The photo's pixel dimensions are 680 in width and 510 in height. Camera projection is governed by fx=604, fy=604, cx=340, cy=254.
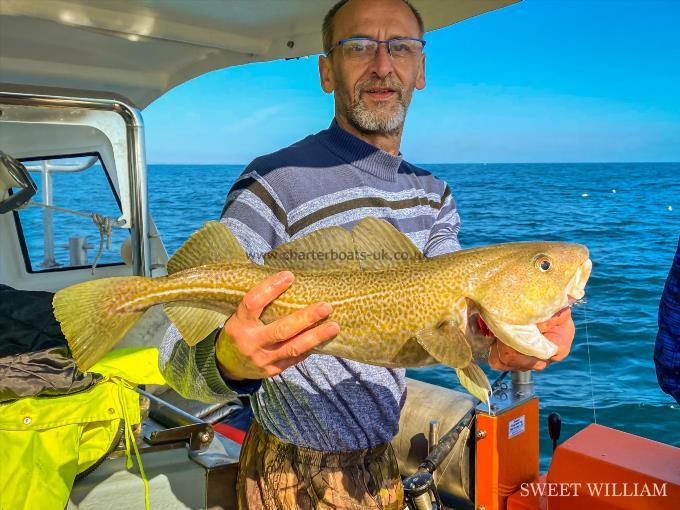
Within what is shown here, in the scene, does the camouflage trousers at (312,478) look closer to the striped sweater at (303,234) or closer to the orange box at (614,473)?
the striped sweater at (303,234)

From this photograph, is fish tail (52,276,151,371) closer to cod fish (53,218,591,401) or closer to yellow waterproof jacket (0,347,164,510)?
cod fish (53,218,591,401)

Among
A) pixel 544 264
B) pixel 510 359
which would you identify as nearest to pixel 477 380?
pixel 510 359

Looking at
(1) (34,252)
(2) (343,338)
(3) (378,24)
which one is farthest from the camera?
(1) (34,252)

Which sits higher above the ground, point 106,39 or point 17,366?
point 106,39

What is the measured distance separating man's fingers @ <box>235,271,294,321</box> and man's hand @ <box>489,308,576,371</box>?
83 centimetres

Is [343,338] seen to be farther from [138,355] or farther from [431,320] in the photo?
[138,355]

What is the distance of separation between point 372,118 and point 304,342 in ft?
3.95

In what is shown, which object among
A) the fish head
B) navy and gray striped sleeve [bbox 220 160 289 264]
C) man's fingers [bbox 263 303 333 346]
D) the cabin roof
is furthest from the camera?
the cabin roof

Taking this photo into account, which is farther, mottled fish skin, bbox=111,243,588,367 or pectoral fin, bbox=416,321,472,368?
mottled fish skin, bbox=111,243,588,367

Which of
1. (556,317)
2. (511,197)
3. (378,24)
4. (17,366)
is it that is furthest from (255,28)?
(511,197)

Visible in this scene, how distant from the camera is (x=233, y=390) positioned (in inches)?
88.2

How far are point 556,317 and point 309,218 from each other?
1.03 metres

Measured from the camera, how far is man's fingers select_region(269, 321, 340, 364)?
1.95m

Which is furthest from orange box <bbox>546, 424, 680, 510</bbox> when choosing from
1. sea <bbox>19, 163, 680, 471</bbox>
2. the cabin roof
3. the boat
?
the cabin roof
